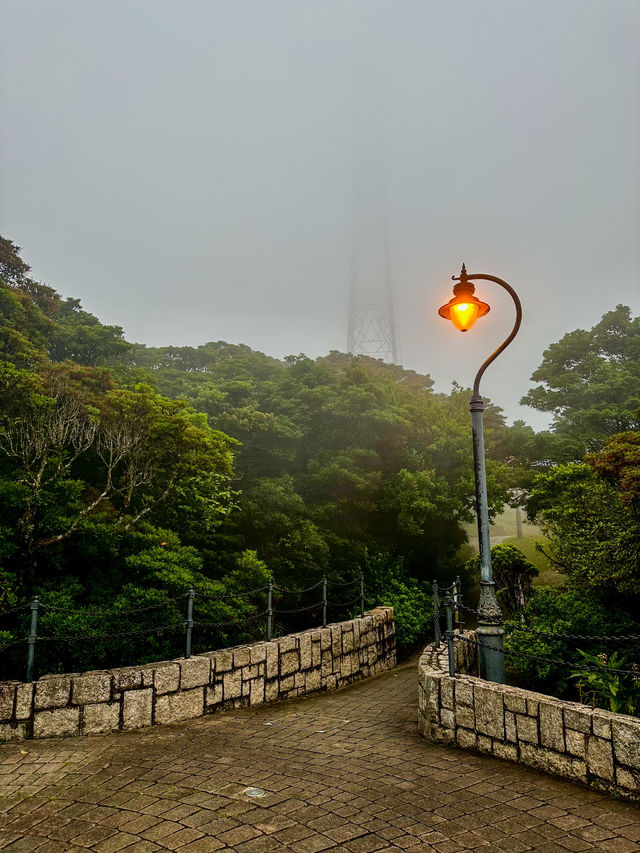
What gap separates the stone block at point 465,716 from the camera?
439 centimetres

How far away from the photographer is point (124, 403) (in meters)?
9.48

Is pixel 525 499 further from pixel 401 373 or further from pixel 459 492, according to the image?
pixel 401 373

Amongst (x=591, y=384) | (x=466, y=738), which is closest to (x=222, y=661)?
(x=466, y=738)

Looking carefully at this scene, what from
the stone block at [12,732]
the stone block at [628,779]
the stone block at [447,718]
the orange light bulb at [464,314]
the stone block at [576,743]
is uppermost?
the orange light bulb at [464,314]

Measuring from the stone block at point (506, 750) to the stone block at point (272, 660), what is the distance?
309cm

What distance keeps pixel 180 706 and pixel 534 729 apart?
11.9 ft

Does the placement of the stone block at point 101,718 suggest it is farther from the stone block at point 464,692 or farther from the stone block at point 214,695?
the stone block at point 464,692

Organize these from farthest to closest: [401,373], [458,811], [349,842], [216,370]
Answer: [401,373], [216,370], [458,811], [349,842]

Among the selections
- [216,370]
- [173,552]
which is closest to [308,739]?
[173,552]

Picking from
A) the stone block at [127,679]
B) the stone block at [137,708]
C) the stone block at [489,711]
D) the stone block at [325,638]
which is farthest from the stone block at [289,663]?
the stone block at [489,711]

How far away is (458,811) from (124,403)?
27.7ft

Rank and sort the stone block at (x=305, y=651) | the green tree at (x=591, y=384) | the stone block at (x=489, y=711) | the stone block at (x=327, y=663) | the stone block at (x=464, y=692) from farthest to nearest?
the green tree at (x=591, y=384)
the stone block at (x=327, y=663)
the stone block at (x=305, y=651)
the stone block at (x=464, y=692)
the stone block at (x=489, y=711)

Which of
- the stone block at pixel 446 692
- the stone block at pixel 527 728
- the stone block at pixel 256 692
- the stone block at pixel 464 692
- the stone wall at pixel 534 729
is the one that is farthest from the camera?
the stone block at pixel 256 692

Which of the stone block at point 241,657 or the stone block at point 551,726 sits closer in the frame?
the stone block at point 551,726
